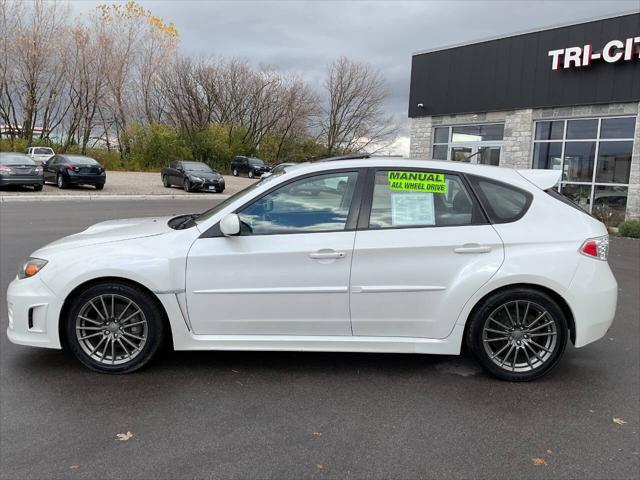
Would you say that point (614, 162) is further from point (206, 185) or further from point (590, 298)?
point (206, 185)

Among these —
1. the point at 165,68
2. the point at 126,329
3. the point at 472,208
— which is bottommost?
the point at 126,329

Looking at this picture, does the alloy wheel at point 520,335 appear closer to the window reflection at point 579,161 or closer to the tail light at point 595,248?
the tail light at point 595,248

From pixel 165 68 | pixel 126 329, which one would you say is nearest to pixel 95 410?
pixel 126 329

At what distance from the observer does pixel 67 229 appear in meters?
11.9

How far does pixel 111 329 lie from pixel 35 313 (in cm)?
54

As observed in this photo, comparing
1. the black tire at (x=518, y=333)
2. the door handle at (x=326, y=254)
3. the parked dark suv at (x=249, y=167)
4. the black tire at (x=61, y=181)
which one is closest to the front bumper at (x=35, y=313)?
the door handle at (x=326, y=254)

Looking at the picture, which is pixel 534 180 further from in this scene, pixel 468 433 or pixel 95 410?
pixel 95 410

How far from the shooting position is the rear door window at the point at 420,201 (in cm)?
392

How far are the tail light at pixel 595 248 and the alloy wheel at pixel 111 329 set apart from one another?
Answer: 127 inches

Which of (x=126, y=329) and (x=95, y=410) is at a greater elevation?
(x=126, y=329)

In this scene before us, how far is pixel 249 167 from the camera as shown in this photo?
43.0 m

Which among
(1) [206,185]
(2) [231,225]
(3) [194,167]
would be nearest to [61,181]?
(1) [206,185]

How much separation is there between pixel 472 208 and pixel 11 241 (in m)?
9.00

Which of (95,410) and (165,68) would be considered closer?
(95,410)
